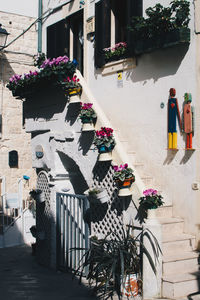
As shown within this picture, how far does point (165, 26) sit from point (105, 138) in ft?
6.87

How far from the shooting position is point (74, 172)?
956 centimetres

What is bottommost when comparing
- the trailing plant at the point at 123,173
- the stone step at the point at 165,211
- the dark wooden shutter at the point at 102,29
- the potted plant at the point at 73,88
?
the stone step at the point at 165,211

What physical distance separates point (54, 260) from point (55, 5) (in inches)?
250

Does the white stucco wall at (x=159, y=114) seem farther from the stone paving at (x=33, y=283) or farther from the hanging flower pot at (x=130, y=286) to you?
the stone paving at (x=33, y=283)

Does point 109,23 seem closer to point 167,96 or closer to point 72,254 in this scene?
point 167,96

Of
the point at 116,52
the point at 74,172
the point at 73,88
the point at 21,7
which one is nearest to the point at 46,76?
the point at 73,88

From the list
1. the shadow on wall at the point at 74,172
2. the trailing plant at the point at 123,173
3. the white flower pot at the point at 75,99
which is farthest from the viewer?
the shadow on wall at the point at 74,172

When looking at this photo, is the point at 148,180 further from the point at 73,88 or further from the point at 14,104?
the point at 14,104

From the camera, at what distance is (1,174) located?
1343 cm

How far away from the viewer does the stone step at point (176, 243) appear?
703 cm

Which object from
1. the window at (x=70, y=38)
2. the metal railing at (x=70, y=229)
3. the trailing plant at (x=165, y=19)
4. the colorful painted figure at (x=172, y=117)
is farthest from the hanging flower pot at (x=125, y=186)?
the window at (x=70, y=38)

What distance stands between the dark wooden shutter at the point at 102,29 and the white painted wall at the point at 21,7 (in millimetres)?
4811

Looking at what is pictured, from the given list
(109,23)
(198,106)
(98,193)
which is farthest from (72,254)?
(109,23)

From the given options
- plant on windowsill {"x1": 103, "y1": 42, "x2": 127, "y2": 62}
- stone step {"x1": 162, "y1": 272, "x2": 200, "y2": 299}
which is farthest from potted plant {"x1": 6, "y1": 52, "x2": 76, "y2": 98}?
stone step {"x1": 162, "y1": 272, "x2": 200, "y2": 299}
